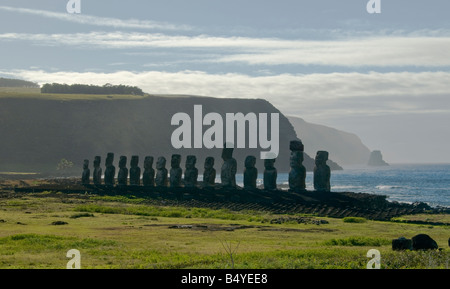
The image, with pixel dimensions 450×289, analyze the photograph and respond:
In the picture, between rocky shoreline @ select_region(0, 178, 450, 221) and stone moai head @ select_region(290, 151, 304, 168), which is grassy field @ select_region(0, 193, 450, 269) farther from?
stone moai head @ select_region(290, 151, 304, 168)

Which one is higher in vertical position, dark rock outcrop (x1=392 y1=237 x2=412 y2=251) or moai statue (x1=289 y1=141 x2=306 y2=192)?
moai statue (x1=289 y1=141 x2=306 y2=192)

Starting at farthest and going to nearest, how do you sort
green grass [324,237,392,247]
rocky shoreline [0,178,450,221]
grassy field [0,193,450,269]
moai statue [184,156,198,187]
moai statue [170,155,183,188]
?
moai statue [170,155,183,188], moai statue [184,156,198,187], rocky shoreline [0,178,450,221], green grass [324,237,392,247], grassy field [0,193,450,269]

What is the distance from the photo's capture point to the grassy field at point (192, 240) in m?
19.5

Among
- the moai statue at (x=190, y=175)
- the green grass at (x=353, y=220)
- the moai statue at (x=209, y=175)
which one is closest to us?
the green grass at (x=353, y=220)

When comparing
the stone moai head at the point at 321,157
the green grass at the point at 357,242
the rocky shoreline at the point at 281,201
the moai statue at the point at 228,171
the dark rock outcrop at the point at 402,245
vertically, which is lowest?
the rocky shoreline at the point at 281,201

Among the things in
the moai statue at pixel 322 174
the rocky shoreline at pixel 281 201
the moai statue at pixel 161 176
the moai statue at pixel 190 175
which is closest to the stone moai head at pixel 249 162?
the rocky shoreline at pixel 281 201

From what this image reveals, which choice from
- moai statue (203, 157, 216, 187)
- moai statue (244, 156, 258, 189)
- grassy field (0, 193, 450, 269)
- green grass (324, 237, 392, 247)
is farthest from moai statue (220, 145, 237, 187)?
green grass (324, 237, 392, 247)

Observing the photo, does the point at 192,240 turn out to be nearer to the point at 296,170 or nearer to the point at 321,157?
the point at 296,170

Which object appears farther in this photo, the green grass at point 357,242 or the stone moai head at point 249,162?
the stone moai head at point 249,162

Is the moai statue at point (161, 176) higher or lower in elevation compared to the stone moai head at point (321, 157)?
lower

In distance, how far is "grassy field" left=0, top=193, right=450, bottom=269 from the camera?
19500mm

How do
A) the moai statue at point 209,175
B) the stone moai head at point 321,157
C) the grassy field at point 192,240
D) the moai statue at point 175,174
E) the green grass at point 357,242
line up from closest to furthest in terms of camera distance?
the grassy field at point 192,240
the green grass at point 357,242
the stone moai head at point 321,157
the moai statue at point 209,175
the moai statue at point 175,174

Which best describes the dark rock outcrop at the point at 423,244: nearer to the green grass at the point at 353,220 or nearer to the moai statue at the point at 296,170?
the green grass at the point at 353,220
